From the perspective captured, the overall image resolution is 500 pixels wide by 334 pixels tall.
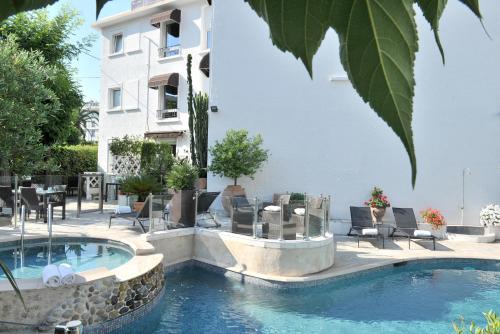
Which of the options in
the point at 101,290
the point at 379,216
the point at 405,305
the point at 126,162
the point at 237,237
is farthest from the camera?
the point at 126,162

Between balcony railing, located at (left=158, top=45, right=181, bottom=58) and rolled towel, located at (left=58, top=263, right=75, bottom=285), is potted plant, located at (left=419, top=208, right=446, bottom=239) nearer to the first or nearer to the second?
rolled towel, located at (left=58, top=263, right=75, bottom=285)

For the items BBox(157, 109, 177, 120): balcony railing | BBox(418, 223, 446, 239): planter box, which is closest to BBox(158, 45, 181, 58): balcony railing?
BBox(157, 109, 177, 120): balcony railing

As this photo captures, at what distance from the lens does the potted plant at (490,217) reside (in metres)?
14.1

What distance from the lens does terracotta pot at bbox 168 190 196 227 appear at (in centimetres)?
1115

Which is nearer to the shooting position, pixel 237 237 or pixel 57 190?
pixel 237 237

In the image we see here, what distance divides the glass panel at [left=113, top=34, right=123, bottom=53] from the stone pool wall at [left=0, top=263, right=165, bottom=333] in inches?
824

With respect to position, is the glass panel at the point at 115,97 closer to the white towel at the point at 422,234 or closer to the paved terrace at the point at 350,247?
the paved terrace at the point at 350,247

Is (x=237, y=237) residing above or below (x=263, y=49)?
below

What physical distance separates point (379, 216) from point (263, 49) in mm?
7687

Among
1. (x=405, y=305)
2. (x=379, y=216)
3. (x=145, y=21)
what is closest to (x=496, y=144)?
(x=379, y=216)

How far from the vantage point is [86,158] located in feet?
82.7

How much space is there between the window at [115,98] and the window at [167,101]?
362cm

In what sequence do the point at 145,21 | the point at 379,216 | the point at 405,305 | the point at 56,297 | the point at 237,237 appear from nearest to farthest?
the point at 56,297 → the point at 405,305 → the point at 237,237 → the point at 379,216 → the point at 145,21

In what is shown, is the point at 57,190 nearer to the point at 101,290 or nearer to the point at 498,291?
the point at 101,290
